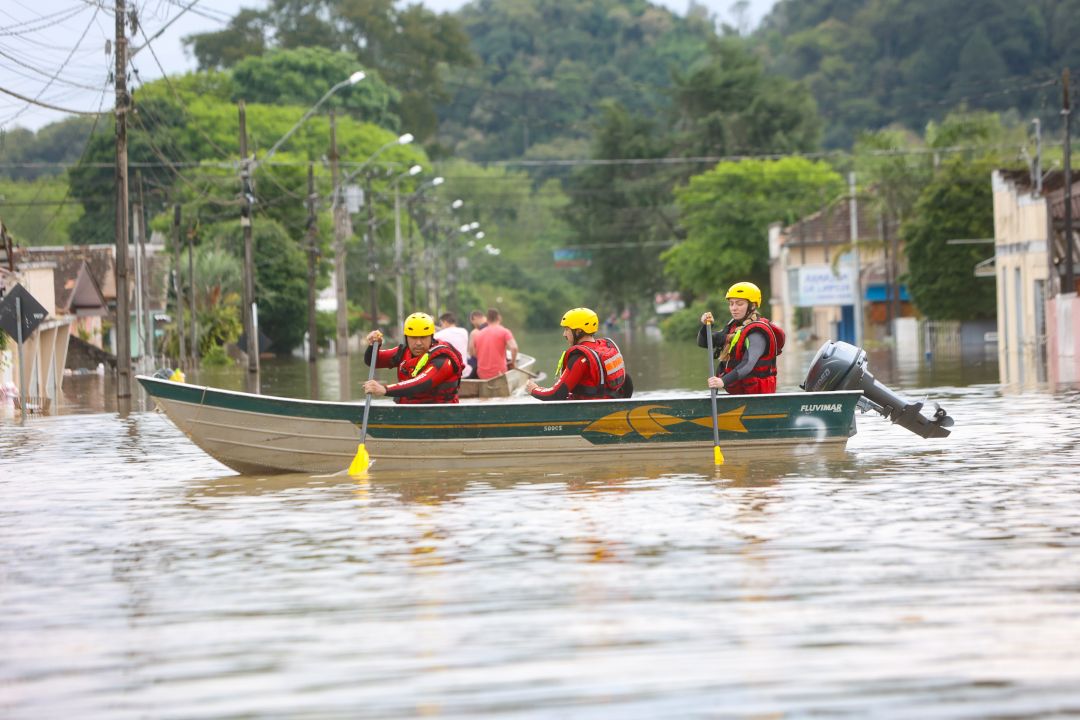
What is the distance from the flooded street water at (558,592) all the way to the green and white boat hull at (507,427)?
26 cm

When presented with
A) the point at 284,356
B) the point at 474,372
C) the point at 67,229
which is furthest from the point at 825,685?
the point at 67,229

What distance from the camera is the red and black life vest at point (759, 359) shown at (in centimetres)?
1852

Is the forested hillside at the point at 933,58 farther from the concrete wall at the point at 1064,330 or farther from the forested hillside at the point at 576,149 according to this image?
the concrete wall at the point at 1064,330

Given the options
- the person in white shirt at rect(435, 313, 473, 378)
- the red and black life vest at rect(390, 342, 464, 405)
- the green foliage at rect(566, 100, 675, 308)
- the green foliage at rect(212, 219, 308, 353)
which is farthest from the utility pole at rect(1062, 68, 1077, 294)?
the green foliage at rect(566, 100, 675, 308)

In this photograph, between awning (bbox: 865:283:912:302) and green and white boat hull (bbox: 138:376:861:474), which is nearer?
green and white boat hull (bbox: 138:376:861:474)

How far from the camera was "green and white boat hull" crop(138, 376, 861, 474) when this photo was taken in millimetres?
18047

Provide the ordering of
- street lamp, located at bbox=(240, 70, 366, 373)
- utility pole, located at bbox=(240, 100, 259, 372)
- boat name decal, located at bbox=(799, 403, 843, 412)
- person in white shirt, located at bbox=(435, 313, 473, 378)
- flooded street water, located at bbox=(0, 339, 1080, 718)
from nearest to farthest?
flooded street water, located at bbox=(0, 339, 1080, 718) < boat name decal, located at bbox=(799, 403, 843, 412) < person in white shirt, located at bbox=(435, 313, 473, 378) < street lamp, located at bbox=(240, 70, 366, 373) < utility pole, located at bbox=(240, 100, 259, 372)

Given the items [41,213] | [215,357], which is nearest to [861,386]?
[215,357]

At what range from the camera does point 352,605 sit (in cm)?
1023

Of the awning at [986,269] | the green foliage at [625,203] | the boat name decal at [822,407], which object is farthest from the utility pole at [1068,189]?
the green foliage at [625,203]

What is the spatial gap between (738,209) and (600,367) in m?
88.4

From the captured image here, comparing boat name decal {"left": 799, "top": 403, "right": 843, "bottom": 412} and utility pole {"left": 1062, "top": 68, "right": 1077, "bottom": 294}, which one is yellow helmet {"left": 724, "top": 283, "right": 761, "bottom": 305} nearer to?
boat name decal {"left": 799, "top": 403, "right": 843, "bottom": 412}

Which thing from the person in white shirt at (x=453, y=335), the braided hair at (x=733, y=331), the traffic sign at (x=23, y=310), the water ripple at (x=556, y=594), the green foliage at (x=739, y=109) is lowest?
the water ripple at (x=556, y=594)

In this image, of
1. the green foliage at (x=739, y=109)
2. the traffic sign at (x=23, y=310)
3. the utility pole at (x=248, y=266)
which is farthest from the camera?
the green foliage at (x=739, y=109)
